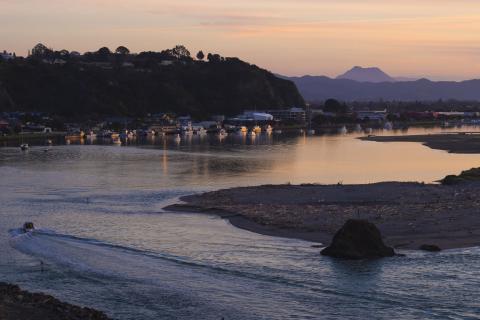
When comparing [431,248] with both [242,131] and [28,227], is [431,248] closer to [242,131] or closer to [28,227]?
[28,227]

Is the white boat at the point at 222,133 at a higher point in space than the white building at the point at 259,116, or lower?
lower

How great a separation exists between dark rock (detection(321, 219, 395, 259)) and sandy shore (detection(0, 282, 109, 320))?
383 inches

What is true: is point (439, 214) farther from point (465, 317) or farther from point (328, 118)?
point (328, 118)

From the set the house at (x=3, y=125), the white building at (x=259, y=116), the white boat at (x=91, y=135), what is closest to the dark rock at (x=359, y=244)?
the white boat at (x=91, y=135)

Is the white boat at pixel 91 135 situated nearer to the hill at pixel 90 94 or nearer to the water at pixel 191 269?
the hill at pixel 90 94

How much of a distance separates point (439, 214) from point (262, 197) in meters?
11.4

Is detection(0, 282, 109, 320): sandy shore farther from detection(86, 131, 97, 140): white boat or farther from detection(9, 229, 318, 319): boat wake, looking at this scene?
detection(86, 131, 97, 140): white boat

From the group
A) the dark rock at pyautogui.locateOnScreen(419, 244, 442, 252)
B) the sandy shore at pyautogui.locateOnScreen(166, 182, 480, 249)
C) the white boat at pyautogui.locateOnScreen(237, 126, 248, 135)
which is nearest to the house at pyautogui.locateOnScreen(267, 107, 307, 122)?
the white boat at pyautogui.locateOnScreen(237, 126, 248, 135)

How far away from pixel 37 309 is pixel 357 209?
19.3 meters

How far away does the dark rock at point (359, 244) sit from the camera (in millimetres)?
24469

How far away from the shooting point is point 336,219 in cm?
3125

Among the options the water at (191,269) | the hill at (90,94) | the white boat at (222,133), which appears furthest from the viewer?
the hill at (90,94)

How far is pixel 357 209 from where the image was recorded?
111ft

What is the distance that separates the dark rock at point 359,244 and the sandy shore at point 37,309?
9.74 metres
